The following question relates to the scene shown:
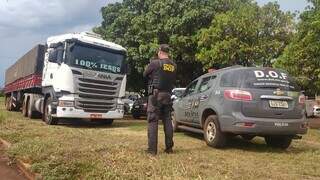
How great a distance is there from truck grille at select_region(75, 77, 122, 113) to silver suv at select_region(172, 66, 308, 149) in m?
6.13

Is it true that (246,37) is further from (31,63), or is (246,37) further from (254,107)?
(254,107)

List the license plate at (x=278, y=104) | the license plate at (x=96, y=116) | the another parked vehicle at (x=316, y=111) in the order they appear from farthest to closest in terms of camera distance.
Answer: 1. the another parked vehicle at (x=316, y=111)
2. the license plate at (x=96, y=116)
3. the license plate at (x=278, y=104)

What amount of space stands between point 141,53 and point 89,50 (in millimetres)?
15567

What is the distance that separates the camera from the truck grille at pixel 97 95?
16562 mm

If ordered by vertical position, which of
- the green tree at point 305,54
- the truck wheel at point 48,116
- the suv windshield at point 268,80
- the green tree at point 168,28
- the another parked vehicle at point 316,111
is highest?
the green tree at point 168,28

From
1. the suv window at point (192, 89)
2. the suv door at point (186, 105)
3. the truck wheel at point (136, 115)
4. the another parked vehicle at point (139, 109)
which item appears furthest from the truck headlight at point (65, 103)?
the truck wheel at point (136, 115)

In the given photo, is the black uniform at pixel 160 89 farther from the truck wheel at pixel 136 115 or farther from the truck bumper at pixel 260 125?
the truck wheel at pixel 136 115

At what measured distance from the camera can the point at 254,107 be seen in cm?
1036

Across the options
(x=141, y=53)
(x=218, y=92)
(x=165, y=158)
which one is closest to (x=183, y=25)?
(x=141, y=53)

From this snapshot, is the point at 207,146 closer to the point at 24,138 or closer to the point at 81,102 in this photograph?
the point at 24,138

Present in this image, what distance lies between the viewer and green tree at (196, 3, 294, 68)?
28344 mm

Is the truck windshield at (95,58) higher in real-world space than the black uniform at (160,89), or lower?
higher

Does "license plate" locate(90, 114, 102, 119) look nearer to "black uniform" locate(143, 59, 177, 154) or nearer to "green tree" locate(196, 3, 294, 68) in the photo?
"black uniform" locate(143, 59, 177, 154)

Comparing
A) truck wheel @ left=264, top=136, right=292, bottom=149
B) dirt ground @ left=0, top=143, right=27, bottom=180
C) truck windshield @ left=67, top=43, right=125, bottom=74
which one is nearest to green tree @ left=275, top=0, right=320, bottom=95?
truck windshield @ left=67, top=43, right=125, bottom=74
